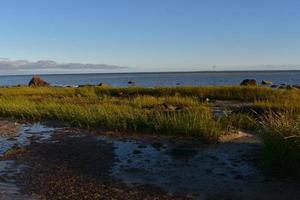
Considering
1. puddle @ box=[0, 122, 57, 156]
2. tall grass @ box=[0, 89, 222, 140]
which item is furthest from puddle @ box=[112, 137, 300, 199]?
puddle @ box=[0, 122, 57, 156]

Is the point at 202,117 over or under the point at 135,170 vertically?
over

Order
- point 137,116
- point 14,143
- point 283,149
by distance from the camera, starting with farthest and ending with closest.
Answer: point 137,116, point 14,143, point 283,149

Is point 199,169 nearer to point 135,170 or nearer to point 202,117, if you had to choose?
point 135,170

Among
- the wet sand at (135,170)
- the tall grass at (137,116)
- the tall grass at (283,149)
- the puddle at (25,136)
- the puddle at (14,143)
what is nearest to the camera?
the wet sand at (135,170)

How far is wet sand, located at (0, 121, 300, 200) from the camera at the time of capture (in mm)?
10352

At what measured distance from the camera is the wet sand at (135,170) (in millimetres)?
10352

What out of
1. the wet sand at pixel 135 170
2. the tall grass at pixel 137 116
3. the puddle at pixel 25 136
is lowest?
the puddle at pixel 25 136

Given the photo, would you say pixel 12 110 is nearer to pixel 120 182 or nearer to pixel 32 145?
pixel 32 145

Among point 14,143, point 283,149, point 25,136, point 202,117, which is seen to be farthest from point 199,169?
point 25,136

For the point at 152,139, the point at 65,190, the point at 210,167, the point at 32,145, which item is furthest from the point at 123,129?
the point at 65,190

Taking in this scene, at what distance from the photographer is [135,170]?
487 inches

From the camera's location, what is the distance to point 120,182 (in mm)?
11242

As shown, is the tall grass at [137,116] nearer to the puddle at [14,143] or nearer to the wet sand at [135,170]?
the wet sand at [135,170]

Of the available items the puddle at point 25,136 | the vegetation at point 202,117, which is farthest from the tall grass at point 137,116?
the puddle at point 25,136
